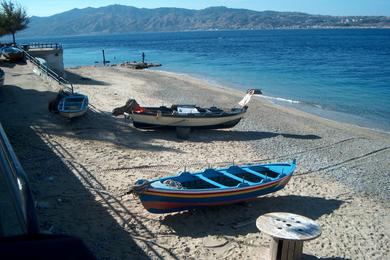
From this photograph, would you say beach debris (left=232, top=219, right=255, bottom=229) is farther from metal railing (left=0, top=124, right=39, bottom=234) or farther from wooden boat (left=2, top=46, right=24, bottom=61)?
wooden boat (left=2, top=46, right=24, bottom=61)

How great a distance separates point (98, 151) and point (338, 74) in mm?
38442

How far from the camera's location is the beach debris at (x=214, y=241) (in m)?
9.07

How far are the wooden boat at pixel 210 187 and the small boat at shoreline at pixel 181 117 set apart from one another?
256 inches

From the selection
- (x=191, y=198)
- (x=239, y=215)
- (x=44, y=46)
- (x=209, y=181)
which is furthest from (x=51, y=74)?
(x=239, y=215)

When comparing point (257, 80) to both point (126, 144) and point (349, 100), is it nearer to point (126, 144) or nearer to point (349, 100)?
point (349, 100)

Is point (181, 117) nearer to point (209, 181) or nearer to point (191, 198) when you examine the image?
point (209, 181)

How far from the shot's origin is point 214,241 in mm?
9242

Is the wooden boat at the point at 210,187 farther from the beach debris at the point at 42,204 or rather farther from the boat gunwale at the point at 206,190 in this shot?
the beach debris at the point at 42,204

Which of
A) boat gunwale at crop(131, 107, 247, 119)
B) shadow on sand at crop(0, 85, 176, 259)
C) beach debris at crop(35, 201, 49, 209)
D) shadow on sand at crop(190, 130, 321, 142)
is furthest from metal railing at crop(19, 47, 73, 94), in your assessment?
beach debris at crop(35, 201, 49, 209)

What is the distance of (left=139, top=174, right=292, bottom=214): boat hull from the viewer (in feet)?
31.9

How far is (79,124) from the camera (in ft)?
58.6

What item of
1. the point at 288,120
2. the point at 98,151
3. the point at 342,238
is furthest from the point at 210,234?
the point at 288,120

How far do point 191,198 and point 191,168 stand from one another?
3.86 m

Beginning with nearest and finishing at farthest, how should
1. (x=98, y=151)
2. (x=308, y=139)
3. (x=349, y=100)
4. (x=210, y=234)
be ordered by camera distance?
(x=210, y=234)
(x=98, y=151)
(x=308, y=139)
(x=349, y=100)
